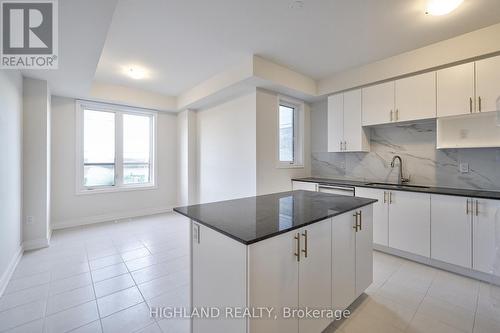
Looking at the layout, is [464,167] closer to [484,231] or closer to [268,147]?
[484,231]

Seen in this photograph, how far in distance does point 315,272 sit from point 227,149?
315 cm

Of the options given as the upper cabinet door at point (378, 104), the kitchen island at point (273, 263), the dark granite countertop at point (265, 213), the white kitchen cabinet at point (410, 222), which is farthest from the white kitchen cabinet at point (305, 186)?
the kitchen island at point (273, 263)

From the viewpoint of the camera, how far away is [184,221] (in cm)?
460

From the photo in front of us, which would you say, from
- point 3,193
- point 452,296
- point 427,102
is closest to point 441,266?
point 452,296

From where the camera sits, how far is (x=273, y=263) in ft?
4.02

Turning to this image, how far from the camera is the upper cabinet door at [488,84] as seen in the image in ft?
7.69

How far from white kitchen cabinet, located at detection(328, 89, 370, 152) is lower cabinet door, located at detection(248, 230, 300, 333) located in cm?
280

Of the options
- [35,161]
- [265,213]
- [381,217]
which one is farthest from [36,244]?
[381,217]

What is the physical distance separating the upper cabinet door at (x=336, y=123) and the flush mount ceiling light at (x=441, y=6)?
5.48 ft

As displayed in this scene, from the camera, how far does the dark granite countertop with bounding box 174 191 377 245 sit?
1.24 m

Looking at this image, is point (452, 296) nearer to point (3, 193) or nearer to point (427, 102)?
point (427, 102)

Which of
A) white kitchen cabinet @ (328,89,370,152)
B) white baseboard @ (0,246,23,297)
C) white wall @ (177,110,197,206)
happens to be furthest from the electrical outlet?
white baseboard @ (0,246,23,297)

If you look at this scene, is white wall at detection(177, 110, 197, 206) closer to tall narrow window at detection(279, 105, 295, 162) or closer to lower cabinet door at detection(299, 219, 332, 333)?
tall narrow window at detection(279, 105, 295, 162)

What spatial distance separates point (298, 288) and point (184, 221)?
12.1 feet
